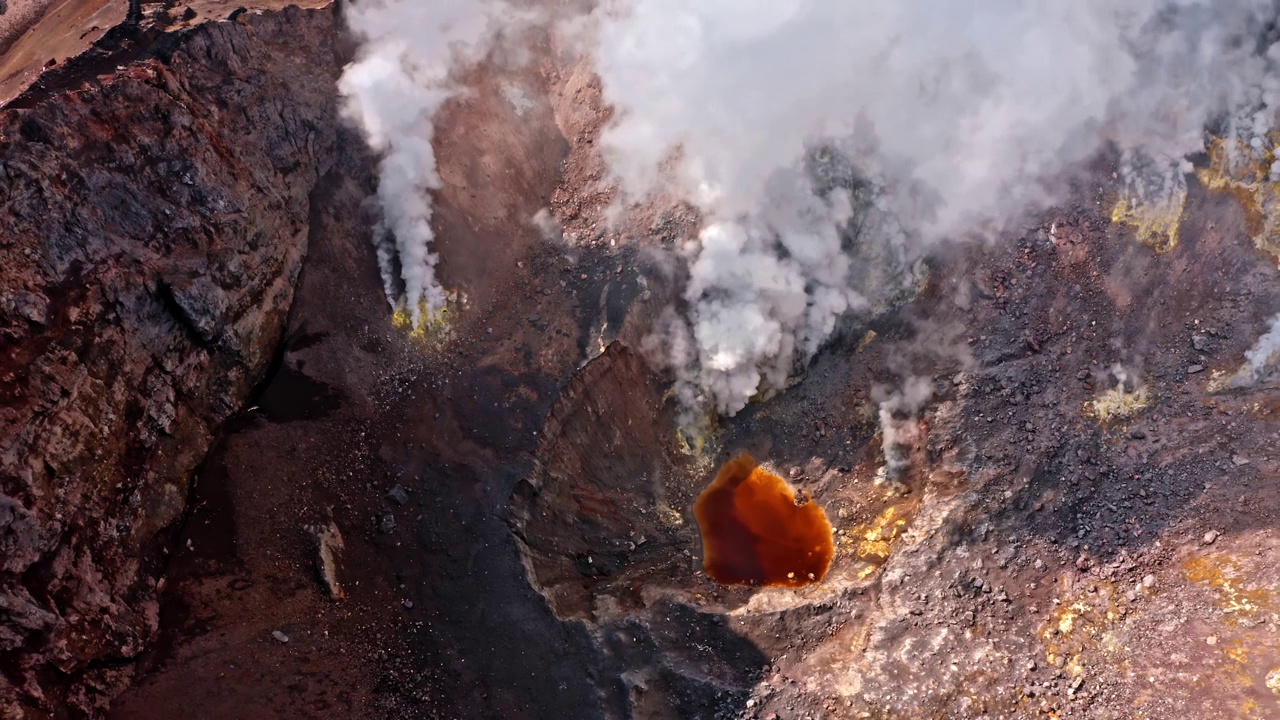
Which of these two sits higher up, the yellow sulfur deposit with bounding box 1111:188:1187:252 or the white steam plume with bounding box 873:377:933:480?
the yellow sulfur deposit with bounding box 1111:188:1187:252

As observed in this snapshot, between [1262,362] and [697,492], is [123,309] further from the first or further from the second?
[1262,362]

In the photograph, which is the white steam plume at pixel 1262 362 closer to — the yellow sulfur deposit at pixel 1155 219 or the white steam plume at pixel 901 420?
the yellow sulfur deposit at pixel 1155 219

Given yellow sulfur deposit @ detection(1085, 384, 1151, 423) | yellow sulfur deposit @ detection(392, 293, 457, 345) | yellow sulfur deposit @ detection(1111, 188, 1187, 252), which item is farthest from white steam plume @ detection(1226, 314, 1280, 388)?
yellow sulfur deposit @ detection(392, 293, 457, 345)

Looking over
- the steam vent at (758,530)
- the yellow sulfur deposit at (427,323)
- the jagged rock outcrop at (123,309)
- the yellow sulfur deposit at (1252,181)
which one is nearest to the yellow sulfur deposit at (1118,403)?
the yellow sulfur deposit at (1252,181)

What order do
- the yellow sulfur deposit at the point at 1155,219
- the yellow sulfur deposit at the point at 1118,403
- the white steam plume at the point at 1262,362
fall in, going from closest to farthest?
the white steam plume at the point at 1262,362 → the yellow sulfur deposit at the point at 1118,403 → the yellow sulfur deposit at the point at 1155,219

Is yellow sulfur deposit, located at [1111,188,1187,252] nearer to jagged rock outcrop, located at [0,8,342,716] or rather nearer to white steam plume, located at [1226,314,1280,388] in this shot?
white steam plume, located at [1226,314,1280,388]

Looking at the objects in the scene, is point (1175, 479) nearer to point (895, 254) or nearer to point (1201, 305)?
point (1201, 305)
